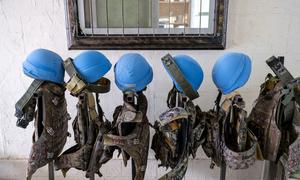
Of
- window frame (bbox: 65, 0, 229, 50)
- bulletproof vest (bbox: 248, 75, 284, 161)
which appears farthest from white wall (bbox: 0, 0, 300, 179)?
bulletproof vest (bbox: 248, 75, 284, 161)

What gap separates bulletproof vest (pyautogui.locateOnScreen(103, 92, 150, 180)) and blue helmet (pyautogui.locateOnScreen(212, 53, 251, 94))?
32 cm

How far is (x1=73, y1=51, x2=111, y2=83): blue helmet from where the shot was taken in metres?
0.99

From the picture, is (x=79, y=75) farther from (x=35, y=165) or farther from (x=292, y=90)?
(x=292, y=90)

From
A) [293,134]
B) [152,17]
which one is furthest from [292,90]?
[152,17]

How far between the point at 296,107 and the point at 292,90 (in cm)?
7

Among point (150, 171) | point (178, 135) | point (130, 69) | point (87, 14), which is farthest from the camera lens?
point (150, 171)

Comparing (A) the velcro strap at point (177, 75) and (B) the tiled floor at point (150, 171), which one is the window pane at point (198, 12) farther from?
(B) the tiled floor at point (150, 171)

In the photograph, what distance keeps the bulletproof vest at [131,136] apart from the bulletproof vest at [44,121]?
0.67 ft

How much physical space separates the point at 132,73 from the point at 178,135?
12.0 inches

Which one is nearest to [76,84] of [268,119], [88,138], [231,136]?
[88,138]

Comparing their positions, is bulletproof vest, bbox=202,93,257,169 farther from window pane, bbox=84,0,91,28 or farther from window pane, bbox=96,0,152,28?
window pane, bbox=84,0,91,28

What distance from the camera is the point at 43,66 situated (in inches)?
38.8

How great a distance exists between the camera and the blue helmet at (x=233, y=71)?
990 mm

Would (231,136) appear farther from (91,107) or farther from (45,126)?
(45,126)
